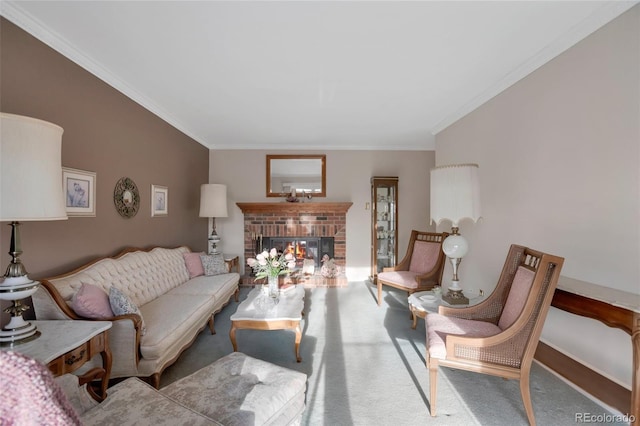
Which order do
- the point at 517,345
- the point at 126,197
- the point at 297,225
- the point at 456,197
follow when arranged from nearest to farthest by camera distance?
1. the point at 517,345
2. the point at 456,197
3. the point at 126,197
4. the point at 297,225

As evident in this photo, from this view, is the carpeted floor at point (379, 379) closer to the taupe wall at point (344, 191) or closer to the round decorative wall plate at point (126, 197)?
the round decorative wall plate at point (126, 197)

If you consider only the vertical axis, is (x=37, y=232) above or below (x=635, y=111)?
below

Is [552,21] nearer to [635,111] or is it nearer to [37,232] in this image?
[635,111]

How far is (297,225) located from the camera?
196 inches

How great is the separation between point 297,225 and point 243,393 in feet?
12.2

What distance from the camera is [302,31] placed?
1.91 metres

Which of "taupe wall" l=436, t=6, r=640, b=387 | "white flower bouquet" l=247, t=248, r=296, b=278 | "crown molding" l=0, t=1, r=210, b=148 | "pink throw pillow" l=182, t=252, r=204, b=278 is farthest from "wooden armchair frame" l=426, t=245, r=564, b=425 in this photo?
"crown molding" l=0, t=1, r=210, b=148

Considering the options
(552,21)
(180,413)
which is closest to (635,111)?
(552,21)

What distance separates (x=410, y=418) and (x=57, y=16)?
11.5 feet

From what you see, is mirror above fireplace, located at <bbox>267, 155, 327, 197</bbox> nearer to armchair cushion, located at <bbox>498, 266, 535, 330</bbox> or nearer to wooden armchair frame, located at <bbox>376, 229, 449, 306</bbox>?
wooden armchair frame, located at <bbox>376, 229, 449, 306</bbox>

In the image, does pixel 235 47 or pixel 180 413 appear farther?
pixel 235 47

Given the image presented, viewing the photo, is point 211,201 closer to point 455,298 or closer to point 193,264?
point 193,264

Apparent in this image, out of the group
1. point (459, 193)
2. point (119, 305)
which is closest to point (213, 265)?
point (119, 305)

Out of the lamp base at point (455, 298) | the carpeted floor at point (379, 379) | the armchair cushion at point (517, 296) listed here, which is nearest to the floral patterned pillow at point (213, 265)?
the carpeted floor at point (379, 379)
